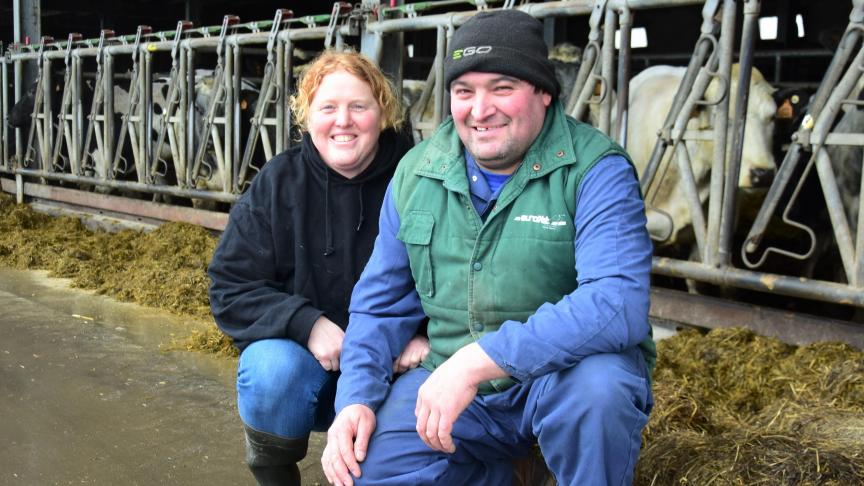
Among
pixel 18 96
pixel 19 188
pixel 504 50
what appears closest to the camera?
pixel 504 50

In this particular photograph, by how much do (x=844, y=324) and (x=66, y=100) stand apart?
24.8 feet

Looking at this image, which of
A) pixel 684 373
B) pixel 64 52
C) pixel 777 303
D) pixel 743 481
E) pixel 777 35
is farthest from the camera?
pixel 777 35

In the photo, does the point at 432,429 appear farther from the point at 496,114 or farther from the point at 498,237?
the point at 496,114

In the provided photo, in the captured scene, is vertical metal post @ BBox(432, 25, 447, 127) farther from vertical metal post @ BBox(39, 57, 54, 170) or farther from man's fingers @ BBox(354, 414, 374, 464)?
vertical metal post @ BBox(39, 57, 54, 170)

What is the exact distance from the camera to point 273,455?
2445 millimetres

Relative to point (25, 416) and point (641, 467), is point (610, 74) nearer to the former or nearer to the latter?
point (641, 467)

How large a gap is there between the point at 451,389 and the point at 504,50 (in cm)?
72

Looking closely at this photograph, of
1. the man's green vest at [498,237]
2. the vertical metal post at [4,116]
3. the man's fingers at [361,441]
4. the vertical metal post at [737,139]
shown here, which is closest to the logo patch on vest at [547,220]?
the man's green vest at [498,237]

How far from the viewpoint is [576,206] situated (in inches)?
83.0

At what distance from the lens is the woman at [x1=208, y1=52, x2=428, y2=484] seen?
96.3 inches

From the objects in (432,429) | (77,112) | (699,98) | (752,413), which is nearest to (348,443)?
(432,429)

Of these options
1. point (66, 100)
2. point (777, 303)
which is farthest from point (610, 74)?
point (66, 100)

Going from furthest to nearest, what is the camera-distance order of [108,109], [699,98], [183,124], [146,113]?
[108,109], [146,113], [183,124], [699,98]

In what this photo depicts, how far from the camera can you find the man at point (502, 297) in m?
1.92
